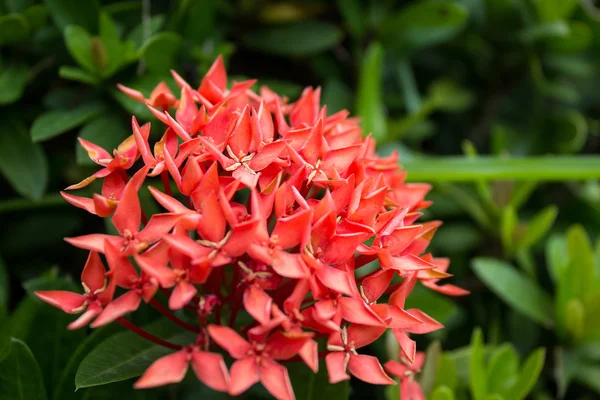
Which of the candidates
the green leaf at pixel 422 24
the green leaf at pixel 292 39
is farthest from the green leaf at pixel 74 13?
the green leaf at pixel 422 24

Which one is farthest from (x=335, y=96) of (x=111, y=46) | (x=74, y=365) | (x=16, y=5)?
(x=74, y=365)

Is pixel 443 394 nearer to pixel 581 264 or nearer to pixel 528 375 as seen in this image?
pixel 528 375

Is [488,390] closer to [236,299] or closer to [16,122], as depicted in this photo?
[236,299]

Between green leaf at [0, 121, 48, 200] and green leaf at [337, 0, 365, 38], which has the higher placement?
green leaf at [337, 0, 365, 38]

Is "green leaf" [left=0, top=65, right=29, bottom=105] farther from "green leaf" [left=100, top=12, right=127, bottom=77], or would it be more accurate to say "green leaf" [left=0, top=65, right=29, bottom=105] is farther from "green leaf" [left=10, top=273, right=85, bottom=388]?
"green leaf" [left=10, top=273, right=85, bottom=388]

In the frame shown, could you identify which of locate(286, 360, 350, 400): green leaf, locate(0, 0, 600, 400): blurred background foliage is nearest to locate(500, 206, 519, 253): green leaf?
locate(0, 0, 600, 400): blurred background foliage

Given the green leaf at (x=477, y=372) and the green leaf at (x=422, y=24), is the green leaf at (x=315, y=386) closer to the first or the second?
the green leaf at (x=477, y=372)
